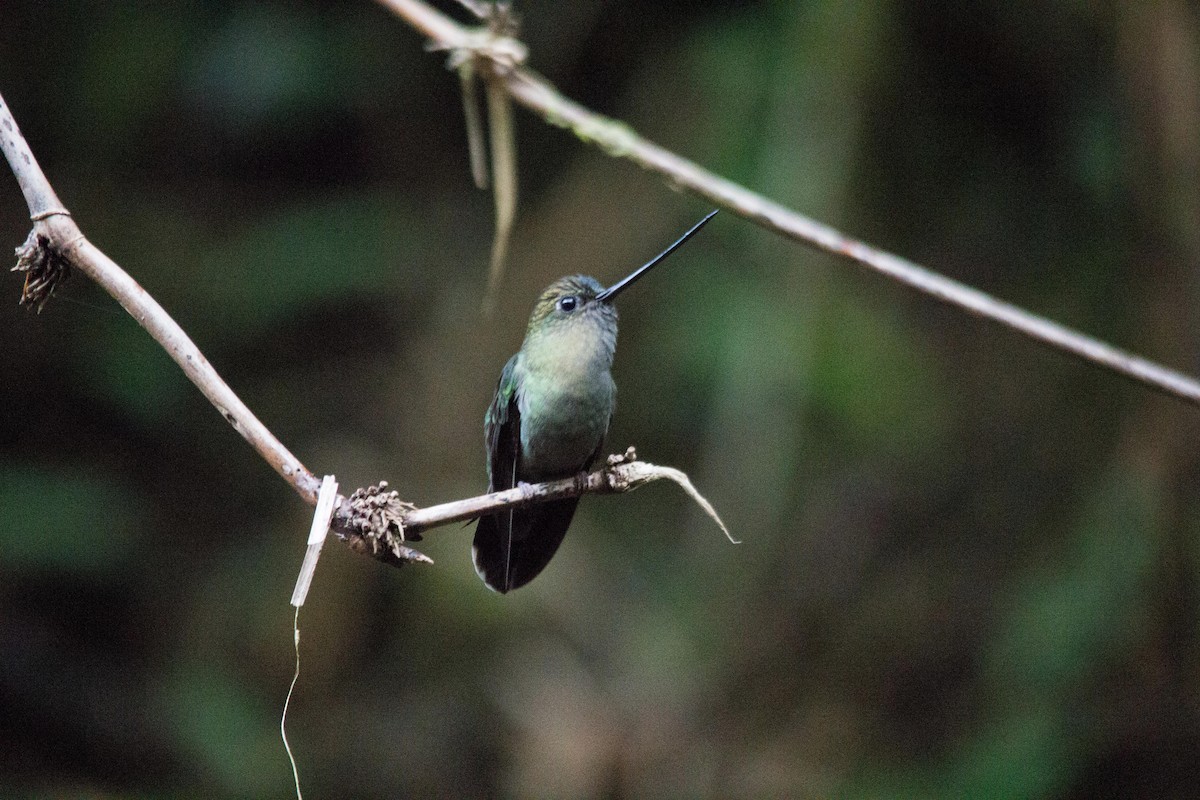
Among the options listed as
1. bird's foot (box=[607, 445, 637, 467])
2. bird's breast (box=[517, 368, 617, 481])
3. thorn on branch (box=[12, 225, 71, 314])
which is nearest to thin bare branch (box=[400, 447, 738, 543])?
bird's foot (box=[607, 445, 637, 467])

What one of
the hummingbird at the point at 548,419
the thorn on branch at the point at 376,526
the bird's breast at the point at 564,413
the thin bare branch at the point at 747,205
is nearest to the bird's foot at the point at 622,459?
the hummingbird at the point at 548,419

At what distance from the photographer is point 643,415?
205 inches

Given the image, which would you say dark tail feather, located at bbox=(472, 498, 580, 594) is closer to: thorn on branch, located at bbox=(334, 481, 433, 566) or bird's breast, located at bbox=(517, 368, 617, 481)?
bird's breast, located at bbox=(517, 368, 617, 481)

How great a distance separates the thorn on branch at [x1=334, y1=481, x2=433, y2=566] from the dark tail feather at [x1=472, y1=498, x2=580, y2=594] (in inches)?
32.1

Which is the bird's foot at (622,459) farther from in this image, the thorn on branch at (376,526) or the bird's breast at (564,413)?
the thorn on branch at (376,526)

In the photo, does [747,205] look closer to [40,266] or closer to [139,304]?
[139,304]

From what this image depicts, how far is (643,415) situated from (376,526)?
12.4 feet

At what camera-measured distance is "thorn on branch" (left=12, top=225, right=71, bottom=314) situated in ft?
4.97

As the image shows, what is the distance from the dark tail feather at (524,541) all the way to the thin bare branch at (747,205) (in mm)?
1129

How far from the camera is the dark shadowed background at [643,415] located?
439 cm

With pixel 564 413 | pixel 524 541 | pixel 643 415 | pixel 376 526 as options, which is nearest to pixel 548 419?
pixel 564 413

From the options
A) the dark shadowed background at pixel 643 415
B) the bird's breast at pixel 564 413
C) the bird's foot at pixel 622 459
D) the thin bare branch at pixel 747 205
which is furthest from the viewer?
the dark shadowed background at pixel 643 415

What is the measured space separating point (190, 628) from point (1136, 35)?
4.76m

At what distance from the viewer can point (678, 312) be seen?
5.08 meters
